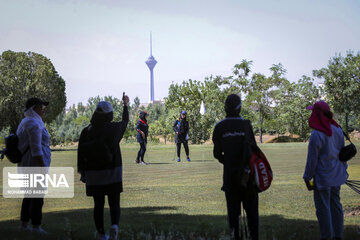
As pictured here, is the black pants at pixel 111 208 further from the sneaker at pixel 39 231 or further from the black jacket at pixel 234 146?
the black jacket at pixel 234 146

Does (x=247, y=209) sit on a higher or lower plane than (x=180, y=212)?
higher

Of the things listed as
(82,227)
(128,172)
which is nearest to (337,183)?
(82,227)

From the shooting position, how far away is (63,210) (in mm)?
10062

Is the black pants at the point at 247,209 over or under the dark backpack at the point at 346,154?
under

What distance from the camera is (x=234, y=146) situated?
6121 millimetres

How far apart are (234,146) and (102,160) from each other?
170cm

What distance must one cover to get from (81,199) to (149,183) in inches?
123

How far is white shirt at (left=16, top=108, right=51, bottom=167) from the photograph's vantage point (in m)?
7.03

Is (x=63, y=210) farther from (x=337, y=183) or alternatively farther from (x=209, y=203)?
(x=337, y=183)

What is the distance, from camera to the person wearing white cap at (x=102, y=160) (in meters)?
6.55

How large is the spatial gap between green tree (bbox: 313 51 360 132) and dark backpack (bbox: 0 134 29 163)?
56.6m

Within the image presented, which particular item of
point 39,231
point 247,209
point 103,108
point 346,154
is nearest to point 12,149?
point 39,231

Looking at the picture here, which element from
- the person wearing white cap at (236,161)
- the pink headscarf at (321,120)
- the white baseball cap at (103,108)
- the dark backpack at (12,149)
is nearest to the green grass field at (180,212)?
the person wearing white cap at (236,161)

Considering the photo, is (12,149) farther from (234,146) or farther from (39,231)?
(234,146)
